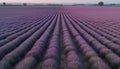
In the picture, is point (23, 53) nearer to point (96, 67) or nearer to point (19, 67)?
point (19, 67)

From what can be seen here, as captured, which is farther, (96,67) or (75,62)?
(75,62)

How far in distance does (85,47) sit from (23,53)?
256 cm

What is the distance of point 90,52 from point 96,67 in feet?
5.75

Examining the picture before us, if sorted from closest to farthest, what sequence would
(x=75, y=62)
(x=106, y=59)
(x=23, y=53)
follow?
(x=75, y=62), (x=106, y=59), (x=23, y=53)

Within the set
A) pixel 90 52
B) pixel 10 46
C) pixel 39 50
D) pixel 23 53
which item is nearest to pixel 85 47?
pixel 90 52

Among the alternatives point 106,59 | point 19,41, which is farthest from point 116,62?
point 19,41

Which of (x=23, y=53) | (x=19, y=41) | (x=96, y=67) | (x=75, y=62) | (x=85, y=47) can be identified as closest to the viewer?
(x=96, y=67)

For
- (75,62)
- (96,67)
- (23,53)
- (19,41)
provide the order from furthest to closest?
(19,41) < (23,53) < (75,62) < (96,67)

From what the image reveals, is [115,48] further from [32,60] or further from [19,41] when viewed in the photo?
[19,41]

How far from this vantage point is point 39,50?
28.3 ft

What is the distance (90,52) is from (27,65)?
2.63 metres

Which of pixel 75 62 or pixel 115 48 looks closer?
pixel 75 62

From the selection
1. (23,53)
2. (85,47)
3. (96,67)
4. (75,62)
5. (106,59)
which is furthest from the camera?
(85,47)

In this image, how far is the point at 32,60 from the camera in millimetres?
7152
